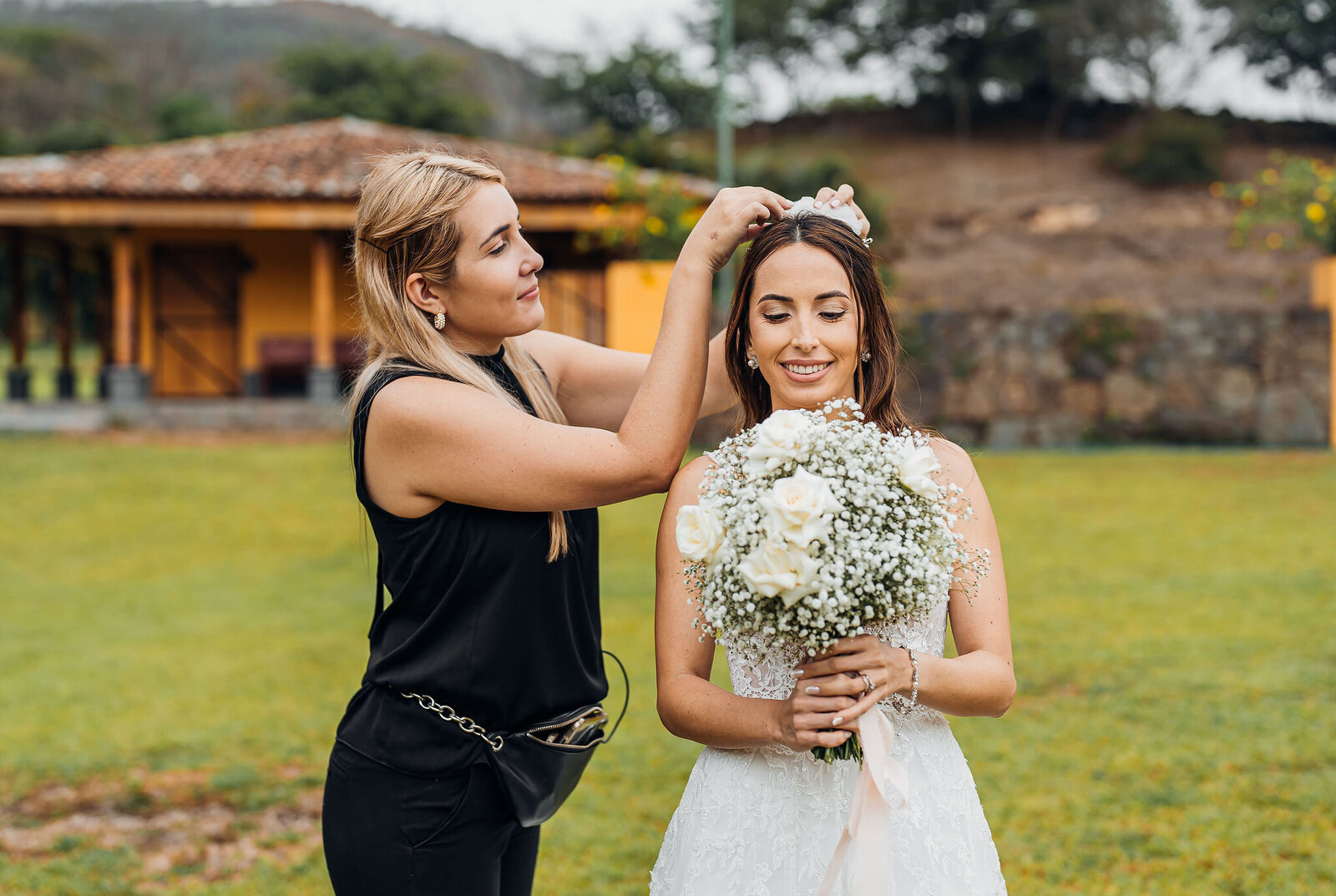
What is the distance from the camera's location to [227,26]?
129 meters

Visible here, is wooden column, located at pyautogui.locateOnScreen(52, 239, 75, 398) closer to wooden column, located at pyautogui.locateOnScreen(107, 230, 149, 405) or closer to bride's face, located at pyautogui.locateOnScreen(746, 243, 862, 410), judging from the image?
wooden column, located at pyautogui.locateOnScreen(107, 230, 149, 405)

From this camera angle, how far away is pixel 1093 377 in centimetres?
1673

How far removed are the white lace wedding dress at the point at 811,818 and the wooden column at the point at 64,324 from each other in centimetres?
2287

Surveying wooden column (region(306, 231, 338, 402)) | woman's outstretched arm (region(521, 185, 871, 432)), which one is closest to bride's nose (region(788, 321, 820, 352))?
woman's outstretched arm (region(521, 185, 871, 432))

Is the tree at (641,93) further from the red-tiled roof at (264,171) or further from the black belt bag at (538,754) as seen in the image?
the black belt bag at (538,754)

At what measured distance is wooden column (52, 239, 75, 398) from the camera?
72.7 ft

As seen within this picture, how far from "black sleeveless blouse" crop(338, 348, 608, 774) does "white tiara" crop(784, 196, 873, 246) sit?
0.84 metres

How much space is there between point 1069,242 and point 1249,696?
26.7 m

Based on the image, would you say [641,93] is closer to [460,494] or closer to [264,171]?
[264,171]

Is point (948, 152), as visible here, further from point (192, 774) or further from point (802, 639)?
point (802, 639)

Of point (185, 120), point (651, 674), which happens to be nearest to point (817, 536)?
point (651, 674)

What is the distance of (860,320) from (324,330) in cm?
1832

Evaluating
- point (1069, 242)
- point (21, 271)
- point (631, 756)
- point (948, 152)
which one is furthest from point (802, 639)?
point (948, 152)

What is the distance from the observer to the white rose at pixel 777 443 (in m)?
1.93
